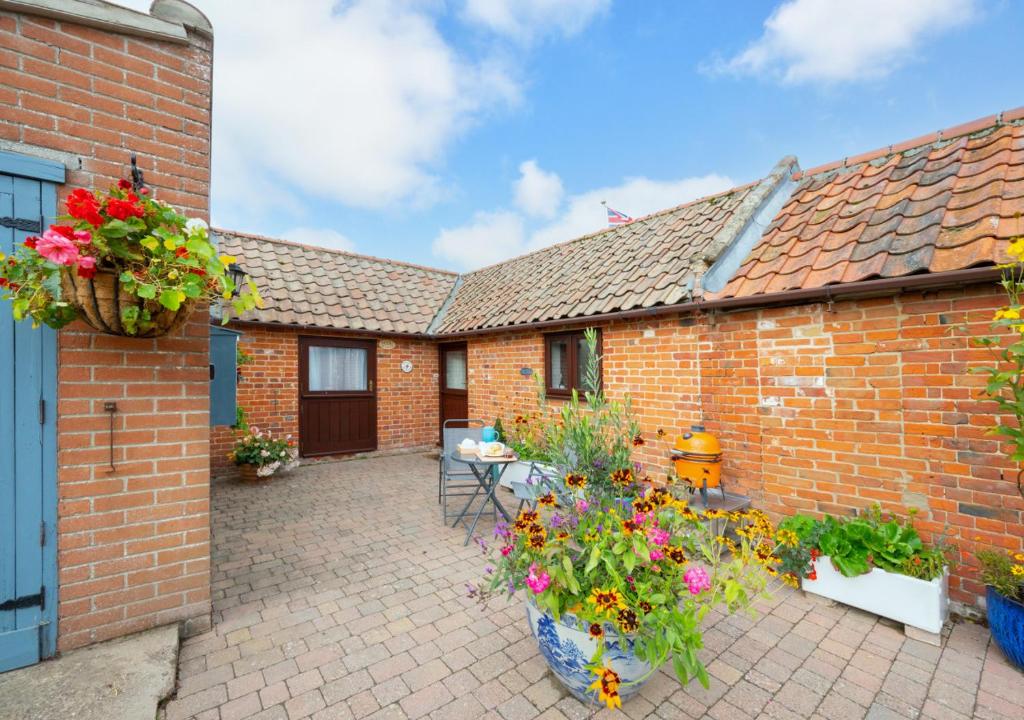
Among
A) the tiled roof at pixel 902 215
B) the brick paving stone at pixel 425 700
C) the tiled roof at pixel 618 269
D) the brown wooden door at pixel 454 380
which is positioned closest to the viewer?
the brick paving stone at pixel 425 700

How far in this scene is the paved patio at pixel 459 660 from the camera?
2049 mm

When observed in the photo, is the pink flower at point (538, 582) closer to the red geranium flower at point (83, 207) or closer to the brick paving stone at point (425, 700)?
the brick paving stone at point (425, 700)

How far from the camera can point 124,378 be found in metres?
2.43

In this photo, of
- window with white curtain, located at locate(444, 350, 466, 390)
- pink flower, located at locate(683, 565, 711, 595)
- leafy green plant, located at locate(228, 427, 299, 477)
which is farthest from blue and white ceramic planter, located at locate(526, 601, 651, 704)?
window with white curtain, located at locate(444, 350, 466, 390)

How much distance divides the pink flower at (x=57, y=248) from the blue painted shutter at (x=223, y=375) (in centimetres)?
166

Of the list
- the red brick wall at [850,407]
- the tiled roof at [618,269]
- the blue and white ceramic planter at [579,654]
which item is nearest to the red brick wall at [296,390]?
the tiled roof at [618,269]

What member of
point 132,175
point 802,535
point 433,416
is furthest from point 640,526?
point 433,416

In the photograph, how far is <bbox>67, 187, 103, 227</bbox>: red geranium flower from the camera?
1770mm

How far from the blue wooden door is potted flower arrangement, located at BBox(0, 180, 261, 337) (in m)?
0.29

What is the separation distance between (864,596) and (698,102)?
7924 millimetres

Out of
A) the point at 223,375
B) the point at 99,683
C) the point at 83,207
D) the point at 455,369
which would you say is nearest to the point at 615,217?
the point at 455,369

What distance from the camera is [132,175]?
2.44 meters

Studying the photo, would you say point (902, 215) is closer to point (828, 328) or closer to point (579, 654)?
point (828, 328)

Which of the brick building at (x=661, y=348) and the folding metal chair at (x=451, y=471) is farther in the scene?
the folding metal chair at (x=451, y=471)
